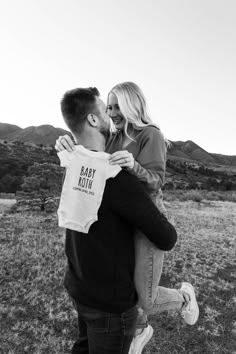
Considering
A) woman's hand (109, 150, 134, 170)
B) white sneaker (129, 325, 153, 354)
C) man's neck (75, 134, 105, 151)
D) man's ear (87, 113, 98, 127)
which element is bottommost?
white sneaker (129, 325, 153, 354)

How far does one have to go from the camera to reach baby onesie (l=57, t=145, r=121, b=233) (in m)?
1.62

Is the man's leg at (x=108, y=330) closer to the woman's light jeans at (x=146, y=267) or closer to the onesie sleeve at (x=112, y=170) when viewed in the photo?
the woman's light jeans at (x=146, y=267)

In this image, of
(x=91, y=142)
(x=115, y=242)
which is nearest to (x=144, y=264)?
(x=115, y=242)

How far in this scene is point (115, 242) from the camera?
169 cm

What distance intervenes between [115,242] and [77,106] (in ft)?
2.93

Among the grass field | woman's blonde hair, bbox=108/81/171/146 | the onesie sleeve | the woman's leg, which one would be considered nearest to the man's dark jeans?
the woman's leg

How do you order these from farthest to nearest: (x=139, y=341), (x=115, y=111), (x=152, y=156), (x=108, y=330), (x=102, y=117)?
(x=139, y=341), (x=115, y=111), (x=152, y=156), (x=102, y=117), (x=108, y=330)

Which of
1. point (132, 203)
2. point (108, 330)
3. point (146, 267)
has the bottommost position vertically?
point (108, 330)

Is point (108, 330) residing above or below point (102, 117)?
below

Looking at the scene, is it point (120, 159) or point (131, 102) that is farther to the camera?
point (131, 102)

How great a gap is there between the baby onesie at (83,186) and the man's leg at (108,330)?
1.89 ft

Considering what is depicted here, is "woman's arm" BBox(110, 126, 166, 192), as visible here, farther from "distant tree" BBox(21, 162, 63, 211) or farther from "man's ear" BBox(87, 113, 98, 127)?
"distant tree" BBox(21, 162, 63, 211)

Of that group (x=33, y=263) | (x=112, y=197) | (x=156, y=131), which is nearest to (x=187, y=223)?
(x=33, y=263)

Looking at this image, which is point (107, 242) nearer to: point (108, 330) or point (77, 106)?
point (108, 330)
